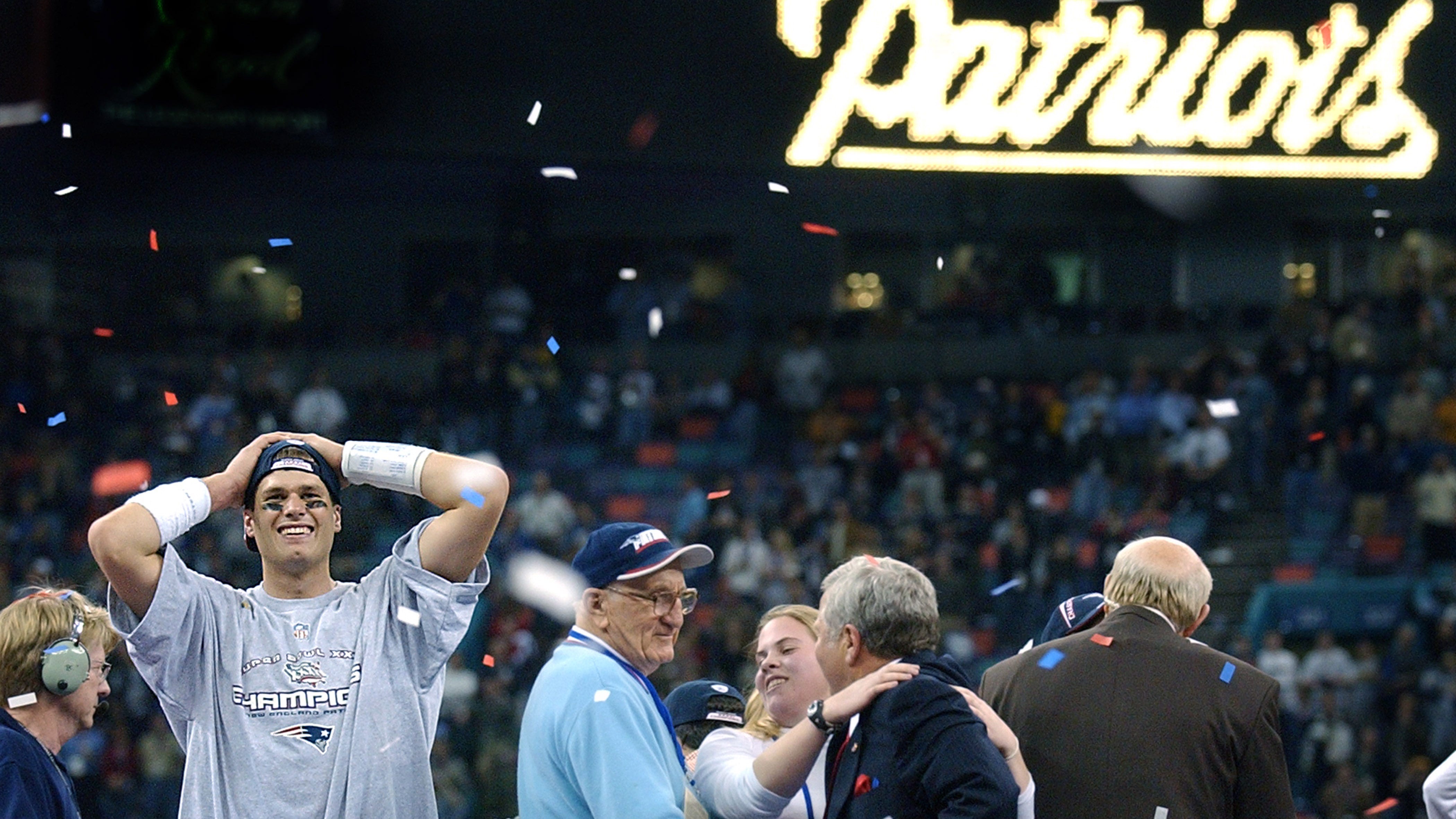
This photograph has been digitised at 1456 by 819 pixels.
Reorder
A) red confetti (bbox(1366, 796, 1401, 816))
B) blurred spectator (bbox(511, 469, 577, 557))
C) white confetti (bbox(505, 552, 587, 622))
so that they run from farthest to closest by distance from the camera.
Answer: blurred spectator (bbox(511, 469, 577, 557)) → white confetti (bbox(505, 552, 587, 622)) → red confetti (bbox(1366, 796, 1401, 816))

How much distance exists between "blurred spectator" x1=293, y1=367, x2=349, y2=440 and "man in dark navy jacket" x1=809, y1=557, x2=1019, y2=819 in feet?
34.6

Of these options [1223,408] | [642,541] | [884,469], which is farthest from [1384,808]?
[642,541]

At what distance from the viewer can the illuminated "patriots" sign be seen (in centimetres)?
1184

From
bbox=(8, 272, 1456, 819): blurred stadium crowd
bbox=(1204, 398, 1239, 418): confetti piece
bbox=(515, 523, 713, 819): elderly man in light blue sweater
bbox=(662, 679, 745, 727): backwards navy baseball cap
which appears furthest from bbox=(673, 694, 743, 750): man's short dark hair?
bbox=(1204, 398, 1239, 418): confetti piece

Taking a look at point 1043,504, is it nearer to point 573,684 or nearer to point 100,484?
point 100,484

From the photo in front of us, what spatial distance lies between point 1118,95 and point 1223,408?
11.6 feet

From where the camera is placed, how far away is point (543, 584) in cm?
1186

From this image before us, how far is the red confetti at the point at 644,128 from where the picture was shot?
1367 cm

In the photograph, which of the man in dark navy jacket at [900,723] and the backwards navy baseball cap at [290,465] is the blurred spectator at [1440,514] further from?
the backwards navy baseball cap at [290,465]

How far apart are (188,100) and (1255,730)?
11.1 meters

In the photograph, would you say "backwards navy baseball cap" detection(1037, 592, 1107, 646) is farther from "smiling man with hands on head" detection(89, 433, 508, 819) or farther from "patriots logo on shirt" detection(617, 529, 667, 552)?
"smiling man with hands on head" detection(89, 433, 508, 819)

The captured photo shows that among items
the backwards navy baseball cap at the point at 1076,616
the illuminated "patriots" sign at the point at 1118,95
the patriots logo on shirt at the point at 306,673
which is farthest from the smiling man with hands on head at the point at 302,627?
the illuminated "patriots" sign at the point at 1118,95

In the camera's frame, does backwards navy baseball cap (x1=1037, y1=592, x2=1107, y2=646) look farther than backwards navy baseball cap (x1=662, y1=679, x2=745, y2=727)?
Yes

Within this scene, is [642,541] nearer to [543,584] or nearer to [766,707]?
[766,707]
